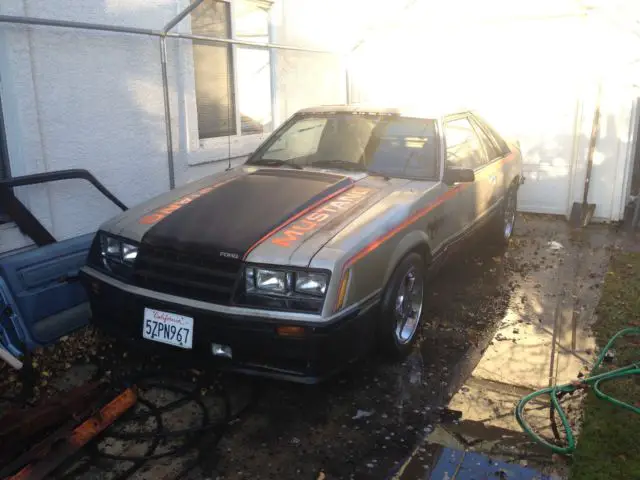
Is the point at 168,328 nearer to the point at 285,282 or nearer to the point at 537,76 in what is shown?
the point at 285,282

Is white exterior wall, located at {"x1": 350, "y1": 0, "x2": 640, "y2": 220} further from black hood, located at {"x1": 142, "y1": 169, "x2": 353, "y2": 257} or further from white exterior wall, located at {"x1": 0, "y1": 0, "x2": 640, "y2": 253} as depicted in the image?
black hood, located at {"x1": 142, "y1": 169, "x2": 353, "y2": 257}

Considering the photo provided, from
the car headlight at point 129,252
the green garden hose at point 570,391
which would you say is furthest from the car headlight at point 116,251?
the green garden hose at point 570,391

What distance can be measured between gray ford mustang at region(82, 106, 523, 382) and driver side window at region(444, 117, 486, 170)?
0.11 feet

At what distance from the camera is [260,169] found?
466cm

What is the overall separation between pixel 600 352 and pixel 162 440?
9.75ft

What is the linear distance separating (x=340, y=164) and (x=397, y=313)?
129cm

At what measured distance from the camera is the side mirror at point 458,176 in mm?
4379

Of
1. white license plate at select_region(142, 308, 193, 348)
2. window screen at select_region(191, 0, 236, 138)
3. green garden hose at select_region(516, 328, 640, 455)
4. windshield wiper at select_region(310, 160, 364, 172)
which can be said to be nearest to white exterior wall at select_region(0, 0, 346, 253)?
window screen at select_region(191, 0, 236, 138)

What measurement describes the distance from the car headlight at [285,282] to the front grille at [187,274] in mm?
96

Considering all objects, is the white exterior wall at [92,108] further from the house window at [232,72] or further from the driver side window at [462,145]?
the driver side window at [462,145]

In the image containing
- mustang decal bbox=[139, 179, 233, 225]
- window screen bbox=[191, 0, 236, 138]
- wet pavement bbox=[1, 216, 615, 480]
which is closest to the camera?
wet pavement bbox=[1, 216, 615, 480]

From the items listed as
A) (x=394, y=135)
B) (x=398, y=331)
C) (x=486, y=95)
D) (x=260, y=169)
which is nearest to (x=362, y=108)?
(x=394, y=135)

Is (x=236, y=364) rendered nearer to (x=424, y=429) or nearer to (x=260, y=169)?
(x=424, y=429)

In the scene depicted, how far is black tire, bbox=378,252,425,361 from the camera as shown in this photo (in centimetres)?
362
